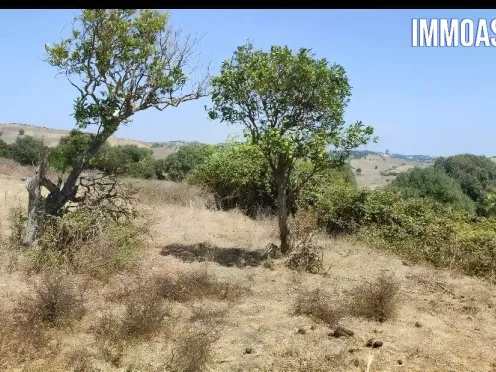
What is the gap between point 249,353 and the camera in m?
5.39

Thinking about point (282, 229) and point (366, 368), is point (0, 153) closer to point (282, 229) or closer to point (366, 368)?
point (282, 229)

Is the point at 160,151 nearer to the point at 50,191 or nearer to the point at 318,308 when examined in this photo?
the point at 50,191

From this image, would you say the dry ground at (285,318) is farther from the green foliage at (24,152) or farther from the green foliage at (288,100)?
the green foliage at (24,152)

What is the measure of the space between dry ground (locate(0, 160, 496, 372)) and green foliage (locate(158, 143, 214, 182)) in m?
16.7

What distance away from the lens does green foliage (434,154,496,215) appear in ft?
111

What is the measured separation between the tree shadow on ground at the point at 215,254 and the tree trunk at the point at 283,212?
0.51 m

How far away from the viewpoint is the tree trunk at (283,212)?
9672mm

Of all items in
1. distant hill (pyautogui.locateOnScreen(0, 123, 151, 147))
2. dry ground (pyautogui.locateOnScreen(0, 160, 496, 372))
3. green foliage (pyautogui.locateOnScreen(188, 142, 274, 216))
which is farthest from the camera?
distant hill (pyautogui.locateOnScreen(0, 123, 151, 147))

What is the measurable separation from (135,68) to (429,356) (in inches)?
291

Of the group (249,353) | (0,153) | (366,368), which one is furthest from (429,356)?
(0,153)

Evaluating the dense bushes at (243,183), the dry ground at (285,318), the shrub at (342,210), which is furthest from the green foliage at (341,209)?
the dry ground at (285,318)

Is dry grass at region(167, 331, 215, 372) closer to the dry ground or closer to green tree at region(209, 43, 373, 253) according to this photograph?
the dry ground

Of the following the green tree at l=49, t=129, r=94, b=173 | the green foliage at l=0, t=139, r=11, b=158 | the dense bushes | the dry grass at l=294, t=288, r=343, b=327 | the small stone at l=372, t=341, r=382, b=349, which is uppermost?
the green foliage at l=0, t=139, r=11, b=158

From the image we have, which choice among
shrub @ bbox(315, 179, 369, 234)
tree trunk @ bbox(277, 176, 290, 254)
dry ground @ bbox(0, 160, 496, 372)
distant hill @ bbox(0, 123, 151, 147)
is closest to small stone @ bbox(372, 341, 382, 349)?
dry ground @ bbox(0, 160, 496, 372)
